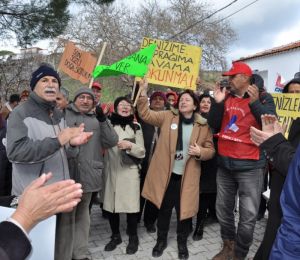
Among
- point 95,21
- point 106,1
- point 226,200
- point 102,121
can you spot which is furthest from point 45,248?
point 95,21

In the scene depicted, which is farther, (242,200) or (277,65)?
(277,65)

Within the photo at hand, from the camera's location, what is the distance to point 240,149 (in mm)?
3646

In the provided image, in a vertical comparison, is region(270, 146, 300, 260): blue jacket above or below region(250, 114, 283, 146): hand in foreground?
below

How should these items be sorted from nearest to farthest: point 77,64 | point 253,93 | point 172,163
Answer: point 253,93 → point 172,163 → point 77,64

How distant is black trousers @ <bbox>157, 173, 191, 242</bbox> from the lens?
13.2 ft

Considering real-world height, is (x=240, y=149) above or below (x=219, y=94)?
below

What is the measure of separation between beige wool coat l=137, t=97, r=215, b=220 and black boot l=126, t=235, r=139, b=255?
557mm

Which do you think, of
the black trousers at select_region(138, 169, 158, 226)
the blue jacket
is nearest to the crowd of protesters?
the black trousers at select_region(138, 169, 158, 226)

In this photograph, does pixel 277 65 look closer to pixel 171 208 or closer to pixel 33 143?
A: pixel 171 208

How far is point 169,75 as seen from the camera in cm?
515

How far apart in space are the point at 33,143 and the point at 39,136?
15 centimetres

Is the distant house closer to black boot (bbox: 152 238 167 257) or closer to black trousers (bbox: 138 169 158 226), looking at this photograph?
black trousers (bbox: 138 169 158 226)

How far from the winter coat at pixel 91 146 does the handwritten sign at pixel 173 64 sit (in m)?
1.58

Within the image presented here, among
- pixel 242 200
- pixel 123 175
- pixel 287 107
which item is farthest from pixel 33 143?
pixel 287 107
